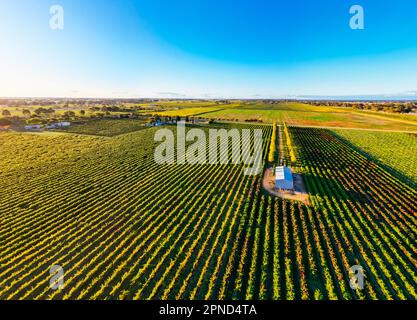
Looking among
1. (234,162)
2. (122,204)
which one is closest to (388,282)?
(122,204)

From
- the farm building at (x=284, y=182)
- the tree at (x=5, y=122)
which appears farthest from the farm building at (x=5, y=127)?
the farm building at (x=284, y=182)

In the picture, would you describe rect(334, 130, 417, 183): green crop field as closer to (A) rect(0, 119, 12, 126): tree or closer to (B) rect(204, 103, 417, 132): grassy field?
(B) rect(204, 103, 417, 132): grassy field

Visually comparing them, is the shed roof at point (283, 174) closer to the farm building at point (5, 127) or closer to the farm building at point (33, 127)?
the farm building at point (33, 127)

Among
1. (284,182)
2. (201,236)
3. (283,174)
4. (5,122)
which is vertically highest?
(5,122)

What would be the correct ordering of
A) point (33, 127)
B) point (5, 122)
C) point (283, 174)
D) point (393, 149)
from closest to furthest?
point (283, 174)
point (393, 149)
point (33, 127)
point (5, 122)

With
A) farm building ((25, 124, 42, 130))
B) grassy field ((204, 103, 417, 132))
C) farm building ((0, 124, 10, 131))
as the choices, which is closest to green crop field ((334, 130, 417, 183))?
grassy field ((204, 103, 417, 132))

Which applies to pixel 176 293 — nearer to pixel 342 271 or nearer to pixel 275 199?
pixel 342 271

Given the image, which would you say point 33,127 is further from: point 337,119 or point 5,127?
point 337,119

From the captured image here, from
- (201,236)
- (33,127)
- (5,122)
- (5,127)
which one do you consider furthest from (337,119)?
(5,122)
